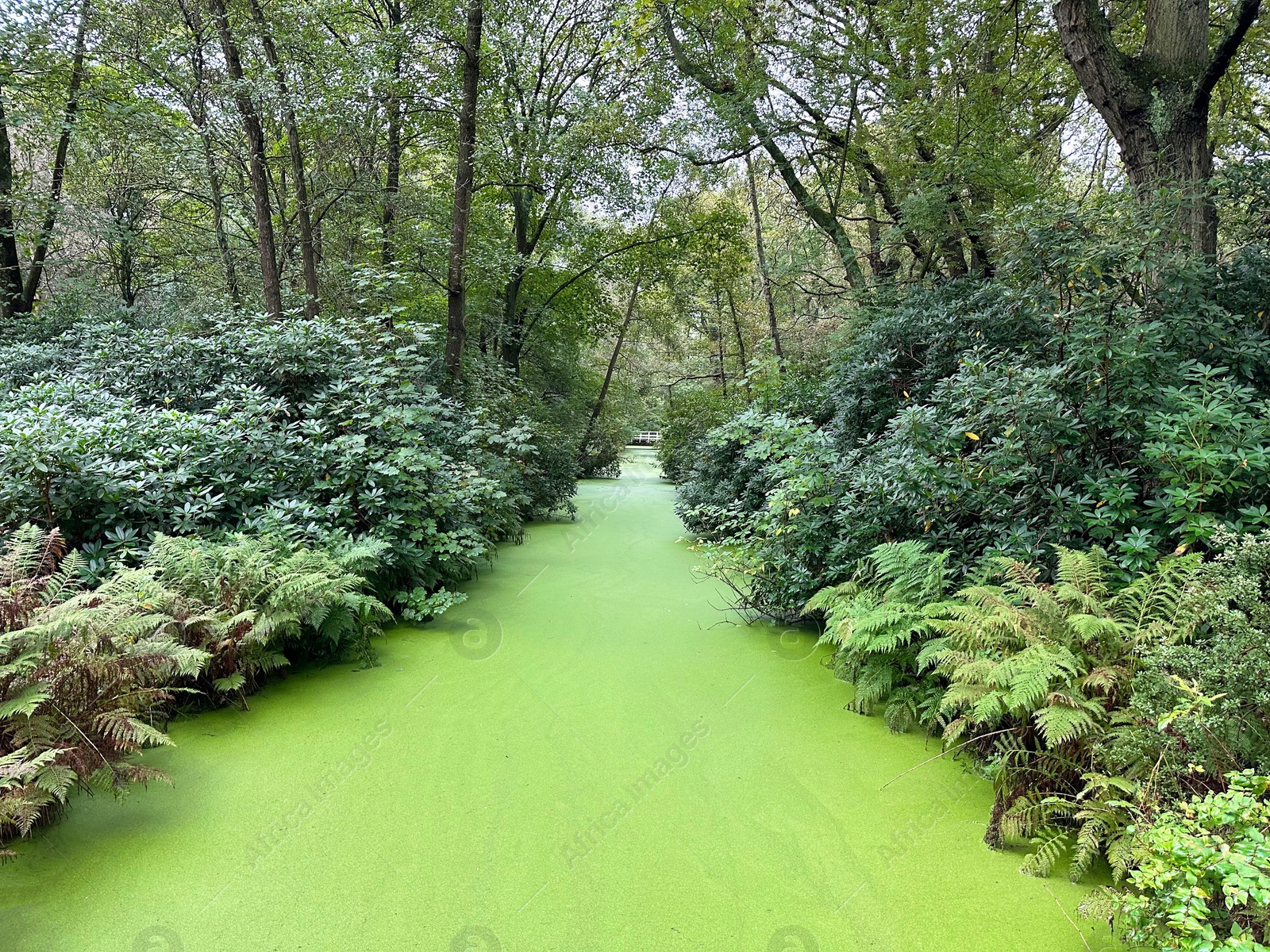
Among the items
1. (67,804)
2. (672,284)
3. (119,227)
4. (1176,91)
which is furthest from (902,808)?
(672,284)

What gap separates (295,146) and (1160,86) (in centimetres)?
774

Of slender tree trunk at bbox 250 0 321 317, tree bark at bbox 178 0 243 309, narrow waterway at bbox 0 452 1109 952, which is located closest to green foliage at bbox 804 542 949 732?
narrow waterway at bbox 0 452 1109 952

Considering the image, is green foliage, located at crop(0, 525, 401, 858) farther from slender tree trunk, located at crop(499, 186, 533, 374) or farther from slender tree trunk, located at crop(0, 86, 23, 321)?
slender tree trunk, located at crop(499, 186, 533, 374)

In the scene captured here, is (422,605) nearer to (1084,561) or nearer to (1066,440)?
(1084,561)

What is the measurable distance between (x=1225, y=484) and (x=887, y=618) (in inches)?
50.4

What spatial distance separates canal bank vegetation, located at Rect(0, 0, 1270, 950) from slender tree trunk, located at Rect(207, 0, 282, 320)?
0.09 m

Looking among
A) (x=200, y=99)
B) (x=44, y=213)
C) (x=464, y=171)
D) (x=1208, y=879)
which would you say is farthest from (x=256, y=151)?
(x=1208, y=879)

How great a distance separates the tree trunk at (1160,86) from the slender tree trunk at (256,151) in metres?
6.70

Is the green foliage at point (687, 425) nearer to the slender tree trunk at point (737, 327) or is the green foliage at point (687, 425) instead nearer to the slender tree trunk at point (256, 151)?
the slender tree trunk at point (737, 327)

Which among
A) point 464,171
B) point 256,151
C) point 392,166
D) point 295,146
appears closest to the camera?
point 256,151

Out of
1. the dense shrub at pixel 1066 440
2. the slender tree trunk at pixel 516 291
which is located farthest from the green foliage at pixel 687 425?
the dense shrub at pixel 1066 440

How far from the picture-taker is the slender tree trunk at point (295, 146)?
5836 mm

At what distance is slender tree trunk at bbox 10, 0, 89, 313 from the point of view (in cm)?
671

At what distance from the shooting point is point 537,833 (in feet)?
6.17
